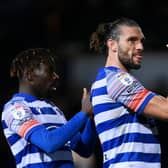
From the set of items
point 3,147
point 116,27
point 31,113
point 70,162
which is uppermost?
point 116,27

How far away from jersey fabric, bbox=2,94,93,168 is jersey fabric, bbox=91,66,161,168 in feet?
1.13

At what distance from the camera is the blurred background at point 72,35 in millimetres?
7055

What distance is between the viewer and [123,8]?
7.33m

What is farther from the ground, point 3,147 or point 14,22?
point 14,22

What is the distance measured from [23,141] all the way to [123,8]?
9.47 ft

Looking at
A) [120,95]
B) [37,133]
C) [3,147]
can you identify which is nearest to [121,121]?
[120,95]

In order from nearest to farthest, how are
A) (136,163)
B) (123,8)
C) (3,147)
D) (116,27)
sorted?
(136,163)
(116,27)
(3,147)
(123,8)

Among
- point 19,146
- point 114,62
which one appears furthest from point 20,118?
point 114,62

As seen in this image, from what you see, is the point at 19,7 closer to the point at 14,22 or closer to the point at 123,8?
the point at 14,22

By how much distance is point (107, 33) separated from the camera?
4750 mm

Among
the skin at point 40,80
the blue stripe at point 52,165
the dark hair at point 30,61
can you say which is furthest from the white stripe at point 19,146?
the dark hair at point 30,61

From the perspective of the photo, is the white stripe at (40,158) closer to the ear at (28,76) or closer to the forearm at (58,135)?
the forearm at (58,135)

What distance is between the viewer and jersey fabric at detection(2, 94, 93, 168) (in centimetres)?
465

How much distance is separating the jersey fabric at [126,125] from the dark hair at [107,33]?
0.28 m
